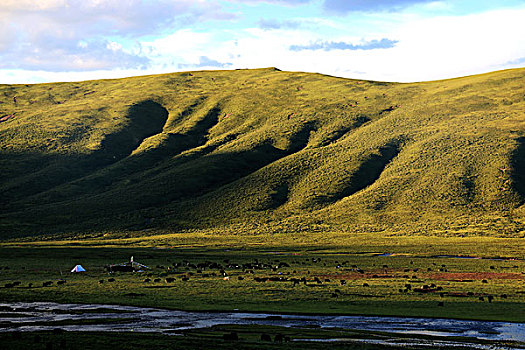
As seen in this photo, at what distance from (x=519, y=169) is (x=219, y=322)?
497 feet

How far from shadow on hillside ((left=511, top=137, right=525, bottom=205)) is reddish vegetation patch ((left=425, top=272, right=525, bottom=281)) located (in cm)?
9377

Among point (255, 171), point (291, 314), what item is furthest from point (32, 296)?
point (255, 171)

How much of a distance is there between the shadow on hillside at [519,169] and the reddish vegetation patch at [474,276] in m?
93.8

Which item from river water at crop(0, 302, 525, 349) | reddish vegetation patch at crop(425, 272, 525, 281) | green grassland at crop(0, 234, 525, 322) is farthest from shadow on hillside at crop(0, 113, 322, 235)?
river water at crop(0, 302, 525, 349)

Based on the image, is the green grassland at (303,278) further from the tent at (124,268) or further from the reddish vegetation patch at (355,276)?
the tent at (124,268)

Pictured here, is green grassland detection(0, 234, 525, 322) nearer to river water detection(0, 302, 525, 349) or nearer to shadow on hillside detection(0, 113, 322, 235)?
river water detection(0, 302, 525, 349)

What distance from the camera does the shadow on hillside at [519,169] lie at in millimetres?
160875

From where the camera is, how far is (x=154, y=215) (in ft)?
548

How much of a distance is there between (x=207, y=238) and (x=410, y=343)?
105m

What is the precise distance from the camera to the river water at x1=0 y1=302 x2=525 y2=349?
119ft

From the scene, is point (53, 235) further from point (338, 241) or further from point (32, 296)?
point (32, 296)

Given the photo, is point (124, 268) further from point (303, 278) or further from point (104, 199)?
point (104, 199)

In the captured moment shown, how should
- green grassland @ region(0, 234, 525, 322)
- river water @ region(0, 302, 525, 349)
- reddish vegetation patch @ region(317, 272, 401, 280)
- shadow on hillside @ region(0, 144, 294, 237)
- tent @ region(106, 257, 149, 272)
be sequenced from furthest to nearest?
shadow on hillside @ region(0, 144, 294, 237), tent @ region(106, 257, 149, 272), reddish vegetation patch @ region(317, 272, 401, 280), green grassland @ region(0, 234, 525, 322), river water @ region(0, 302, 525, 349)

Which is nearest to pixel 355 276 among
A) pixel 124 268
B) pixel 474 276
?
pixel 474 276
